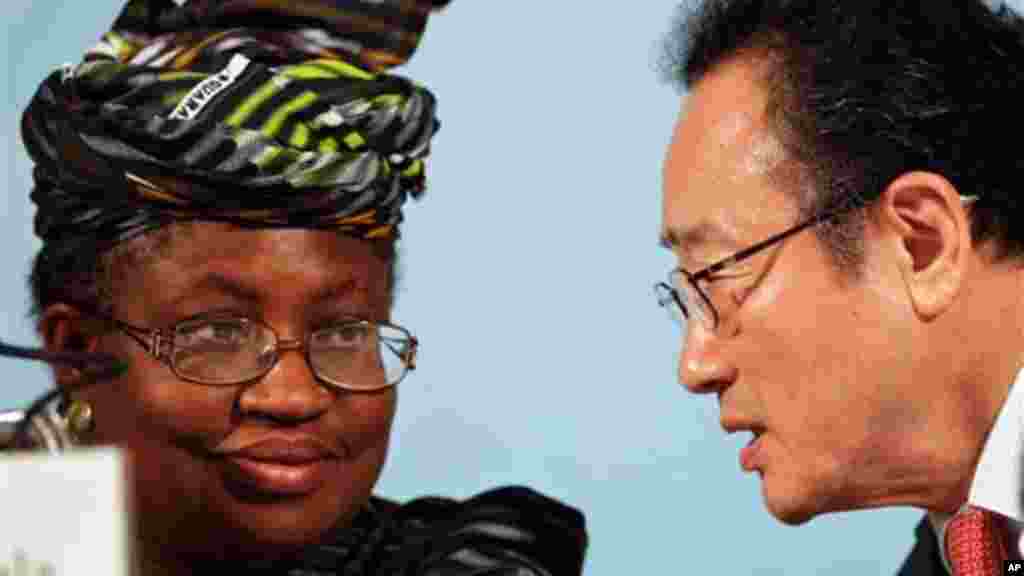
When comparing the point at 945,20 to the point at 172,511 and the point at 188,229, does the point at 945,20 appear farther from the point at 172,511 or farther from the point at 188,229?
Answer: the point at 172,511

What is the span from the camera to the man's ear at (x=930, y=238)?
4.95 feet

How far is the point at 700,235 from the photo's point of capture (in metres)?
1.58

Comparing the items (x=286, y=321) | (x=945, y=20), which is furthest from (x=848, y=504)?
(x=286, y=321)

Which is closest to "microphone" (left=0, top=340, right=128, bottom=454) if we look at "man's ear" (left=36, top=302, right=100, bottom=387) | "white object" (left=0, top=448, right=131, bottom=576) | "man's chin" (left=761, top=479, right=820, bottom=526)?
"white object" (left=0, top=448, right=131, bottom=576)

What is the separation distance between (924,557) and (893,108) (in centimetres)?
55

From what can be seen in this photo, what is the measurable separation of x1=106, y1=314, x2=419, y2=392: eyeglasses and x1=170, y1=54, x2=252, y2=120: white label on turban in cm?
20

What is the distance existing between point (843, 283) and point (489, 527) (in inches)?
16.6

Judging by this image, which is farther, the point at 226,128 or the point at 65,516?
the point at 226,128

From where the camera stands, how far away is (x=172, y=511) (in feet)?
5.04

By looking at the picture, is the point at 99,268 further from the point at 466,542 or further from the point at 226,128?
the point at 466,542

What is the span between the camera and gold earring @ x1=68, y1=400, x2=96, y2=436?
→ 4.82 ft

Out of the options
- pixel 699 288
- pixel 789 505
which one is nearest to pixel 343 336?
pixel 699 288

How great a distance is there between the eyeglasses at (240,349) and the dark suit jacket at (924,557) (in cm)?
66

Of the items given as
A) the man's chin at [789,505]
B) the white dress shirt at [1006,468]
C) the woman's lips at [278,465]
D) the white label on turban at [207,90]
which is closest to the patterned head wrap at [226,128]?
the white label on turban at [207,90]
